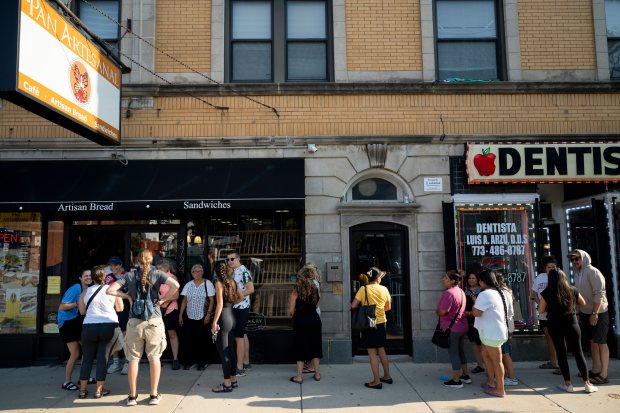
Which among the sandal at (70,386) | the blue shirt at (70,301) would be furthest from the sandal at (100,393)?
the blue shirt at (70,301)

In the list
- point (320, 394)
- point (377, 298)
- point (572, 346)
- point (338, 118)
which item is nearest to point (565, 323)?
point (572, 346)

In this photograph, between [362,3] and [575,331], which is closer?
[575,331]

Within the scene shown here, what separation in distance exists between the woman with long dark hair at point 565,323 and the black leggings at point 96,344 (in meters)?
6.01

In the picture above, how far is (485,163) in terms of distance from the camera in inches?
327

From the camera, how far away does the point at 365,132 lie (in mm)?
8508

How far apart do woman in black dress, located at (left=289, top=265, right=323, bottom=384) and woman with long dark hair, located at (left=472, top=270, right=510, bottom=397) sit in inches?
87.9

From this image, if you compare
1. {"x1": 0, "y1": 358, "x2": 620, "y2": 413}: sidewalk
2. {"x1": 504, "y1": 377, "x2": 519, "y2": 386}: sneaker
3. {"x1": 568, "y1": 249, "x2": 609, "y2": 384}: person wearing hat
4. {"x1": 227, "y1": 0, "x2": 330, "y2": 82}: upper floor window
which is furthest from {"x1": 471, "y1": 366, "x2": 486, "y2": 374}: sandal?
{"x1": 227, "y1": 0, "x2": 330, "y2": 82}: upper floor window

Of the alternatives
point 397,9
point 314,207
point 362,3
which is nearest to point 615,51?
point 397,9

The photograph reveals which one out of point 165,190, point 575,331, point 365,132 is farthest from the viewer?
point 365,132

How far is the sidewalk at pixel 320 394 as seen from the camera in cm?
584

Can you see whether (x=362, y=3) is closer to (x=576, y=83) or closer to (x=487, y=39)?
(x=487, y=39)

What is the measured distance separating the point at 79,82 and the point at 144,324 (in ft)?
11.2

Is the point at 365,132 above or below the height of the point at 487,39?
below

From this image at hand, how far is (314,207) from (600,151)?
5.22m
